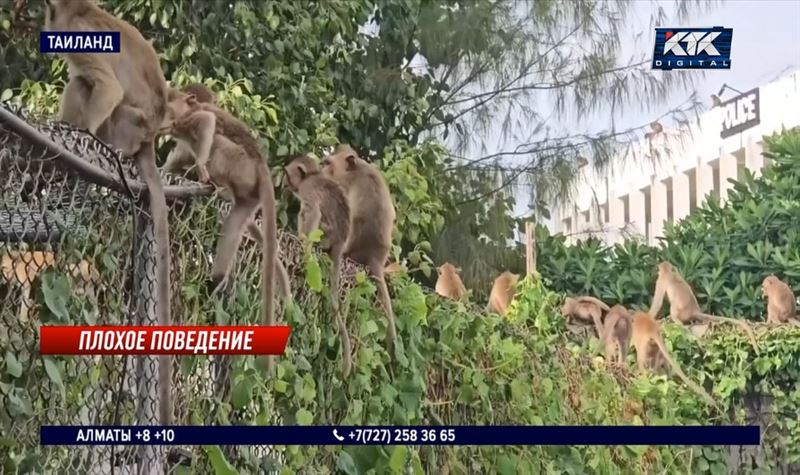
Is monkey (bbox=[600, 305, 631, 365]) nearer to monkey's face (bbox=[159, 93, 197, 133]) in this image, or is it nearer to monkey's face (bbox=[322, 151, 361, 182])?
monkey's face (bbox=[322, 151, 361, 182])

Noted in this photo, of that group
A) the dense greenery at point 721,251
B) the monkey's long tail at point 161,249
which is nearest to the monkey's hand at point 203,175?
the monkey's long tail at point 161,249

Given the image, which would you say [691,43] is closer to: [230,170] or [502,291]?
[502,291]

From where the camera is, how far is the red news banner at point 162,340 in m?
1.17

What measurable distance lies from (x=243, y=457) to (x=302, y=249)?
30 cm

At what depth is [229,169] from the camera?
5.28 ft

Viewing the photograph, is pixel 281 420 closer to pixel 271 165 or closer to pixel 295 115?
pixel 271 165

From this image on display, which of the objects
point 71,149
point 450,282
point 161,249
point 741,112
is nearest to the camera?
point 71,149

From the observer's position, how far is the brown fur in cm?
155

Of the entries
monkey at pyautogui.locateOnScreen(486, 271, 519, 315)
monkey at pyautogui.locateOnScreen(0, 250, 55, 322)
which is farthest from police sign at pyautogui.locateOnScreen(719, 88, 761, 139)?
monkey at pyautogui.locateOnScreen(0, 250, 55, 322)

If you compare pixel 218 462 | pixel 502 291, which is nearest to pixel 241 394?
pixel 218 462

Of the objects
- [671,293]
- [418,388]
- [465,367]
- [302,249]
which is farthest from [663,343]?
[302,249]

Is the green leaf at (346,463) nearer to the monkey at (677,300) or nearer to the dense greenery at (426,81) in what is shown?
the dense greenery at (426,81)

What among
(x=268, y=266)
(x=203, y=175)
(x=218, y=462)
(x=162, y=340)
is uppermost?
(x=203, y=175)

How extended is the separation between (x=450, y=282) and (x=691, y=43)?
28.6 inches
